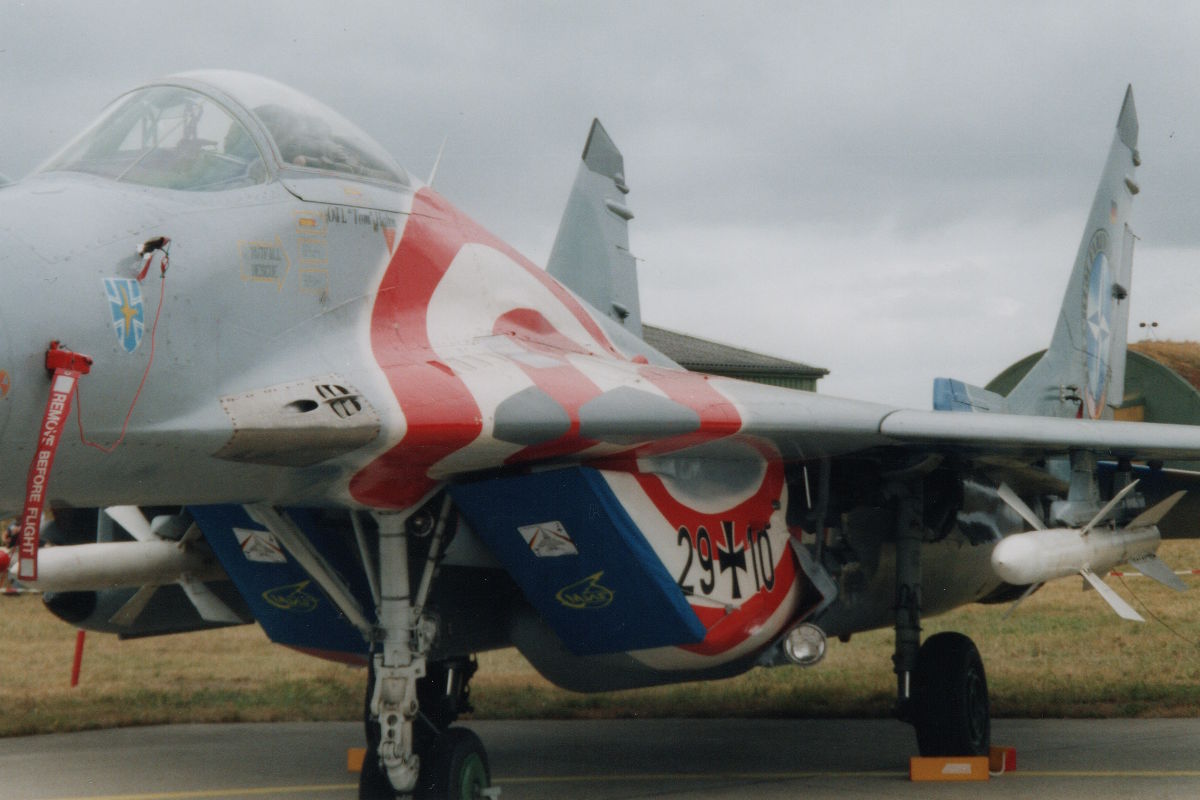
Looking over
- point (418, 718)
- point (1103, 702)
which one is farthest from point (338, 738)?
point (1103, 702)

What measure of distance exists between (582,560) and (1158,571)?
4.26m

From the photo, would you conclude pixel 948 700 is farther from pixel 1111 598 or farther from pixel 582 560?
pixel 582 560

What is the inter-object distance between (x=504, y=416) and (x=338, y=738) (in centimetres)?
543

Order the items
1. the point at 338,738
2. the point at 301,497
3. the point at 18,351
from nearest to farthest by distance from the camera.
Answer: the point at 18,351 → the point at 301,497 → the point at 338,738

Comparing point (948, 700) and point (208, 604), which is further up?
point (208, 604)

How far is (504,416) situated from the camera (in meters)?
5.48

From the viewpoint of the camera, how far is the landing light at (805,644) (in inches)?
281

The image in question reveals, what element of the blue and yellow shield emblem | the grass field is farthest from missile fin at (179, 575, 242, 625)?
the blue and yellow shield emblem

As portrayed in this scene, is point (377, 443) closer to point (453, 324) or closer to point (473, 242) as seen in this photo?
point (453, 324)

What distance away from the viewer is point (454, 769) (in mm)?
5797

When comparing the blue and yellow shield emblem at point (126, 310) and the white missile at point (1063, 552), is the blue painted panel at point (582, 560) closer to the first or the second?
the white missile at point (1063, 552)

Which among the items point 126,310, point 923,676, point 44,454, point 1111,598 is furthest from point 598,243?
point 44,454

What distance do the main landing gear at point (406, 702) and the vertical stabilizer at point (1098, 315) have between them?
5.96m

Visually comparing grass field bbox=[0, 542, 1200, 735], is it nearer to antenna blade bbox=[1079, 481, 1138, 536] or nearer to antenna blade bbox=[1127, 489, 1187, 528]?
antenna blade bbox=[1127, 489, 1187, 528]
